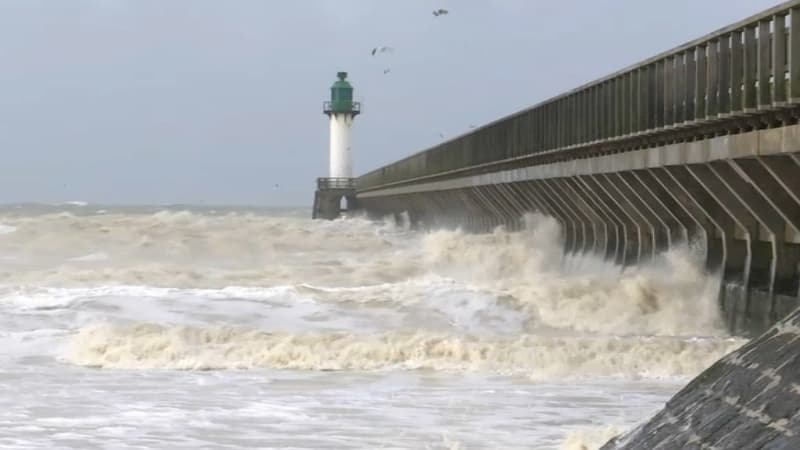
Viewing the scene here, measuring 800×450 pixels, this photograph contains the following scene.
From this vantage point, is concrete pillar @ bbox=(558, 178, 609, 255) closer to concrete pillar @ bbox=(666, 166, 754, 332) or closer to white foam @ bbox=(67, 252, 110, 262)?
concrete pillar @ bbox=(666, 166, 754, 332)

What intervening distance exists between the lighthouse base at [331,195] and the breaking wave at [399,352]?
2144 inches

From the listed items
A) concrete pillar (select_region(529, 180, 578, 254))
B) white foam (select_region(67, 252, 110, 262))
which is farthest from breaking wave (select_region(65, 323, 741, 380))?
white foam (select_region(67, 252, 110, 262))

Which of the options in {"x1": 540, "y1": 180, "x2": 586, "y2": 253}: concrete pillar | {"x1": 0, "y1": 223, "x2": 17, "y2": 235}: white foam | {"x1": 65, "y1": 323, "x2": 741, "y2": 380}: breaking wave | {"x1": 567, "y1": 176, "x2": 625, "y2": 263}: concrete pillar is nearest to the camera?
{"x1": 65, "y1": 323, "x2": 741, "y2": 380}: breaking wave

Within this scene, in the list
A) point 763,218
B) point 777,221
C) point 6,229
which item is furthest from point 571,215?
point 6,229

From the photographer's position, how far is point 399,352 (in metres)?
13.4

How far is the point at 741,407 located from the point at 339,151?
65.3 meters

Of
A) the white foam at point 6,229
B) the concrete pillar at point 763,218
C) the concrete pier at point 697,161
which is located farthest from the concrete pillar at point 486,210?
the concrete pillar at point 763,218

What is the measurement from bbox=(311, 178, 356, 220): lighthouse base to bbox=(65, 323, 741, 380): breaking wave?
179 ft

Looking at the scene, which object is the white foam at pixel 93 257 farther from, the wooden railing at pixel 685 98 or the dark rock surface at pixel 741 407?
the dark rock surface at pixel 741 407

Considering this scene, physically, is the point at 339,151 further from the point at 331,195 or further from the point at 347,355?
the point at 347,355

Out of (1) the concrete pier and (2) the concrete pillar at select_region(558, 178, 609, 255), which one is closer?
(1) the concrete pier

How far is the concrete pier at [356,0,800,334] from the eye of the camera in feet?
38.9

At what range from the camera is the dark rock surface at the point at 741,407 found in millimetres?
4914

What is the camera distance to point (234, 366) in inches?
514
